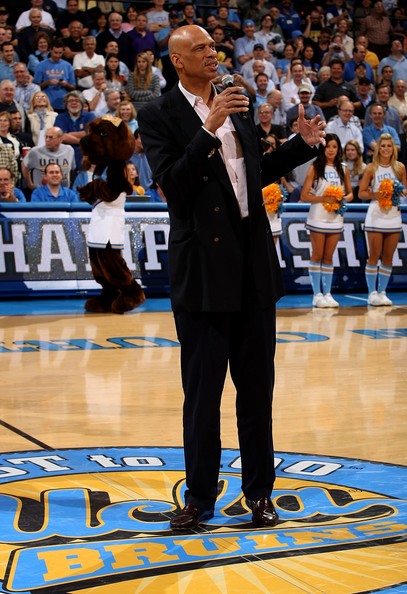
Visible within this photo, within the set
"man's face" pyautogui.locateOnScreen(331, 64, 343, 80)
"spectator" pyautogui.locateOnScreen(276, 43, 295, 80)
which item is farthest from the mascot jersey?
"spectator" pyautogui.locateOnScreen(276, 43, 295, 80)

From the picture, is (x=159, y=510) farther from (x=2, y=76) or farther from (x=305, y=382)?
(x=2, y=76)

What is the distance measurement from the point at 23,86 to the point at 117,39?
2.50 m

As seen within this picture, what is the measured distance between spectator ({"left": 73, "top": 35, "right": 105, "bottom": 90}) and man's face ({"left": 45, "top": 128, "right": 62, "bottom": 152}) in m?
2.81

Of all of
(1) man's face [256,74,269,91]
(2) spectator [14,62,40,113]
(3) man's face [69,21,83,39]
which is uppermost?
(3) man's face [69,21,83,39]

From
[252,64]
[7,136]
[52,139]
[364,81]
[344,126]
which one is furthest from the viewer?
[364,81]

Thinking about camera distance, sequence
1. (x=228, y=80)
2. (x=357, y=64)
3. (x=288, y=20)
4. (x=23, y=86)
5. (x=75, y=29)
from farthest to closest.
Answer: (x=288, y=20)
(x=357, y=64)
(x=75, y=29)
(x=23, y=86)
(x=228, y=80)

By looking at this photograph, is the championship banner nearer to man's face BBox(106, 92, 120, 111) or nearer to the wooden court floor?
man's face BBox(106, 92, 120, 111)

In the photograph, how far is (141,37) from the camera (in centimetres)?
1611

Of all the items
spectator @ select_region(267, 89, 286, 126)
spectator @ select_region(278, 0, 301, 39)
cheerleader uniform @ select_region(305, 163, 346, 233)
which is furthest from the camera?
spectator @ select_region(278, 0, 301, 39)

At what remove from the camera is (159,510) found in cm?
420

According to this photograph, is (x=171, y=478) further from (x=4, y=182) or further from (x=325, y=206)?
(x=4, y=182)

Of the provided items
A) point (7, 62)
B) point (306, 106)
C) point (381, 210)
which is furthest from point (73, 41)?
point (381, 210)

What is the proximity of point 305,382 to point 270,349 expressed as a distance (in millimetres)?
3175

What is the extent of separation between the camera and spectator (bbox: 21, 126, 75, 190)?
12320 mm
